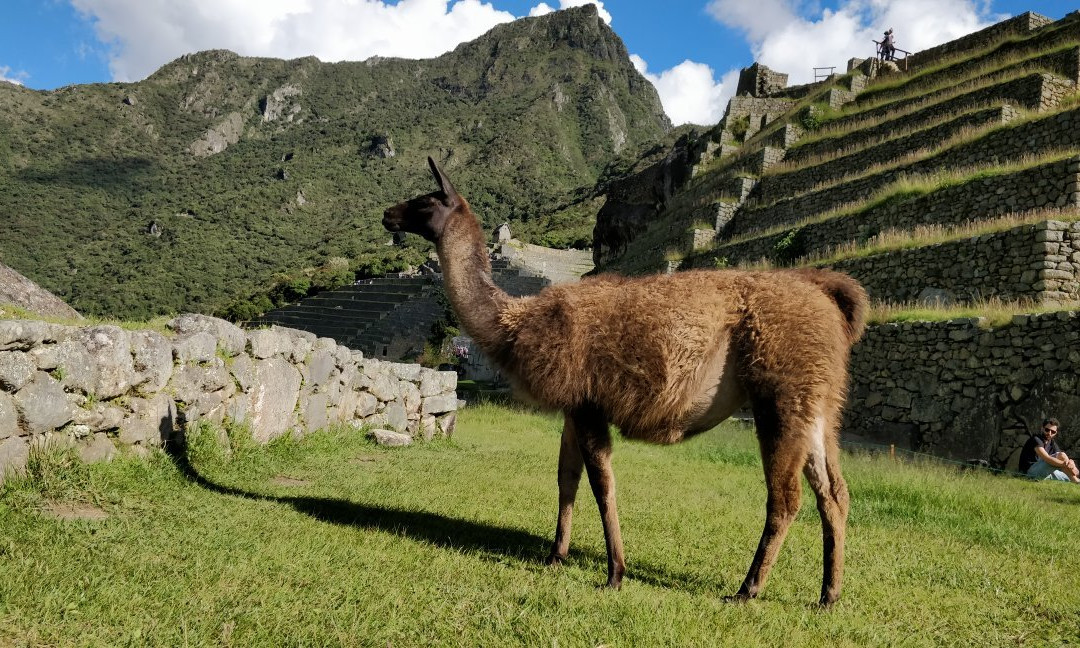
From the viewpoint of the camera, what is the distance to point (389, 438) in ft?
27.5

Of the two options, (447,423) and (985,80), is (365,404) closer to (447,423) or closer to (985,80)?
(447,423)

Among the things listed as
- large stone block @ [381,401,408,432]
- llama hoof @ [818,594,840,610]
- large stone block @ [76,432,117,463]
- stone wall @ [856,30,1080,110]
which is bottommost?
large stone block @ [381,401,408,432]

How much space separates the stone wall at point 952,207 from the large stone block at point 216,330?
1438cm

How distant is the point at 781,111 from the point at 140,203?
78060 mm

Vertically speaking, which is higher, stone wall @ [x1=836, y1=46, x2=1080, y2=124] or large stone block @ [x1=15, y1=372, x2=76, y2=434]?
stone wall @ [x1=836, y1=46, x2=1080, y2=124]

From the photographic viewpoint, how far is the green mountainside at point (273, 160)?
6400 centimetres

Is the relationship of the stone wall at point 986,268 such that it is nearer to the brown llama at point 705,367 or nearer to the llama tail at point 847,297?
the llama tail at point 847,297

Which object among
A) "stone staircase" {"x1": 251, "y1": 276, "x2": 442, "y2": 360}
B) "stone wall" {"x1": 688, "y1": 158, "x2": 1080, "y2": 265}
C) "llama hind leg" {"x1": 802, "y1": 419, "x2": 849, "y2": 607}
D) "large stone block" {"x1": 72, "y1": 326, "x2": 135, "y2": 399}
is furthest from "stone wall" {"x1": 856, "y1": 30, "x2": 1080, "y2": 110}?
"large stone block" {"x1": 72, "y1": 326, "x2": 135, "y2": 399}

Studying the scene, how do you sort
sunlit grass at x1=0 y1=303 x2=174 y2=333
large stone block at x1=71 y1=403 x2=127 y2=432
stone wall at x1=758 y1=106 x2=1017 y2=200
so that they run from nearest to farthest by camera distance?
large stone block at x1=71 y1=403 x2=127 y2=432
sunlit grass at x1=0 y1=303 x2=174 y2=333
stone wall at x1=758 y1=106 x2=1017 y2=200

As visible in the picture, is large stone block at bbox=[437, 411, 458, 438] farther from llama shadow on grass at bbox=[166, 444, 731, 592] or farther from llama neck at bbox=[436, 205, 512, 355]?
llama neck at bbox=[436, 205, 512, 355]

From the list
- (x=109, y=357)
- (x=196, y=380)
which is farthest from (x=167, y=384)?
(x=109, y=357)

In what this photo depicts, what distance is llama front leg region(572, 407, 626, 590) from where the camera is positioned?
11.7 feet

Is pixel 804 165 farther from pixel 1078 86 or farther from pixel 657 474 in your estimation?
pixel 657 474

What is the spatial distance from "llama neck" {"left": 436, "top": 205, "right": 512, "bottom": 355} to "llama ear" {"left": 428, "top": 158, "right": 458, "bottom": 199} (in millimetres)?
119
